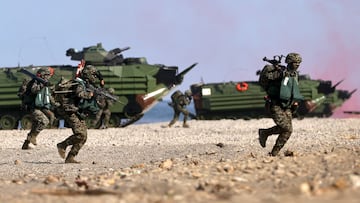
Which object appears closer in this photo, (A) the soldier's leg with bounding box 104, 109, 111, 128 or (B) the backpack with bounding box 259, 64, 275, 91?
(B) the backpack with bounding box 259, 64, 275, 91

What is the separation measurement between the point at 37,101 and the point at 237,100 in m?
21.6

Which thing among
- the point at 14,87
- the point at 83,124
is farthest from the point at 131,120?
the point at 83,124

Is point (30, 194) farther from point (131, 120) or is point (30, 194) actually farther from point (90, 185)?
point (131, 120)

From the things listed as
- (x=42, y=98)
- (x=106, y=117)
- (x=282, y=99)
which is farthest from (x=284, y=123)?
(x=106, y=117)

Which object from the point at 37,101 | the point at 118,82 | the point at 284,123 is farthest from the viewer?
the point at 118,82

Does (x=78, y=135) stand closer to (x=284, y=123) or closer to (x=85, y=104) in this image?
(x=85, y=104)

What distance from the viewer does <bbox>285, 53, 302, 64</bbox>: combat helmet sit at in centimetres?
1071

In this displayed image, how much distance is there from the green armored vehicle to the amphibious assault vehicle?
21.9ft

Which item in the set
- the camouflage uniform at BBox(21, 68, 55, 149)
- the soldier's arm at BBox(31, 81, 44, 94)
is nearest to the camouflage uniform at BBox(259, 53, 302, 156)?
the camouflage uniform at BBox(21, 68, 55, 149)

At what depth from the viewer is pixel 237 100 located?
117 ft

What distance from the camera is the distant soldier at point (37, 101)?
14883 millimetres

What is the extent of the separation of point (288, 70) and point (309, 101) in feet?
86.0

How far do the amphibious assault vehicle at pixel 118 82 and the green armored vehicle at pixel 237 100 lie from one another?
6689 mm

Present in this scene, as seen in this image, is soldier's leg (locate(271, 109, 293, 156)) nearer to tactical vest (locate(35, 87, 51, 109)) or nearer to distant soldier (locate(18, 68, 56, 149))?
distant soldier (locate(18, 68, 56, 149))
